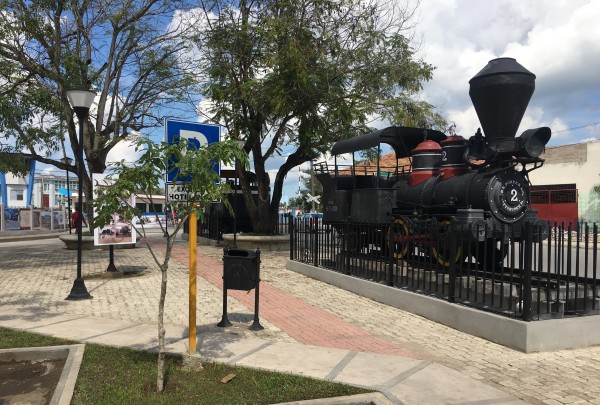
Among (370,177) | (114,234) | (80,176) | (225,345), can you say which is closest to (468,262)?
(225,345)

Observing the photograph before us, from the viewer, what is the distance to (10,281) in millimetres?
11055

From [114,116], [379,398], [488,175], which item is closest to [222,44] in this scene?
[114,116]

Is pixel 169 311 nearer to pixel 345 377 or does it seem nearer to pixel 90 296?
pixel 90 296

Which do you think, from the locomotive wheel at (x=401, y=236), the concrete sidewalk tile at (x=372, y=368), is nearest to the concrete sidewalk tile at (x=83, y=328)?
the concrete sidewalk tile at (x=372, y=368)

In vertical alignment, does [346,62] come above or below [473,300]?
above

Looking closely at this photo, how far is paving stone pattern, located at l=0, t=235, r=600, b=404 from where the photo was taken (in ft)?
16.9

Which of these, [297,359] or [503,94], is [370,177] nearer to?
[503,94]

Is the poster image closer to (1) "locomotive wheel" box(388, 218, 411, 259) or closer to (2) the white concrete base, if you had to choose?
(1) "locomotive wheel" box(388, 218, 411, 259)

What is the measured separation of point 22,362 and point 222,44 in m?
13.2

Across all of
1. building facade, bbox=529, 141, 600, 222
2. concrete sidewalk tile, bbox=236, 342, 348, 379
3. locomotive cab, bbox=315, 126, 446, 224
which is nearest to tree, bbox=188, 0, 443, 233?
locomotive cab, bbox=315, 126, 446, 224

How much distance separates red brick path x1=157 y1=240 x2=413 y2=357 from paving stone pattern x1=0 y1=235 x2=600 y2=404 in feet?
0.04

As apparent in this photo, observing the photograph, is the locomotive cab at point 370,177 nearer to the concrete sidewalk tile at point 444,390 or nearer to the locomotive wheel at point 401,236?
the locomotive wheel at point 401,236

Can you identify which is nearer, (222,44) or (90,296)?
(90,296)

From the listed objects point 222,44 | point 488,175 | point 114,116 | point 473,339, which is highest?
point 222,44
